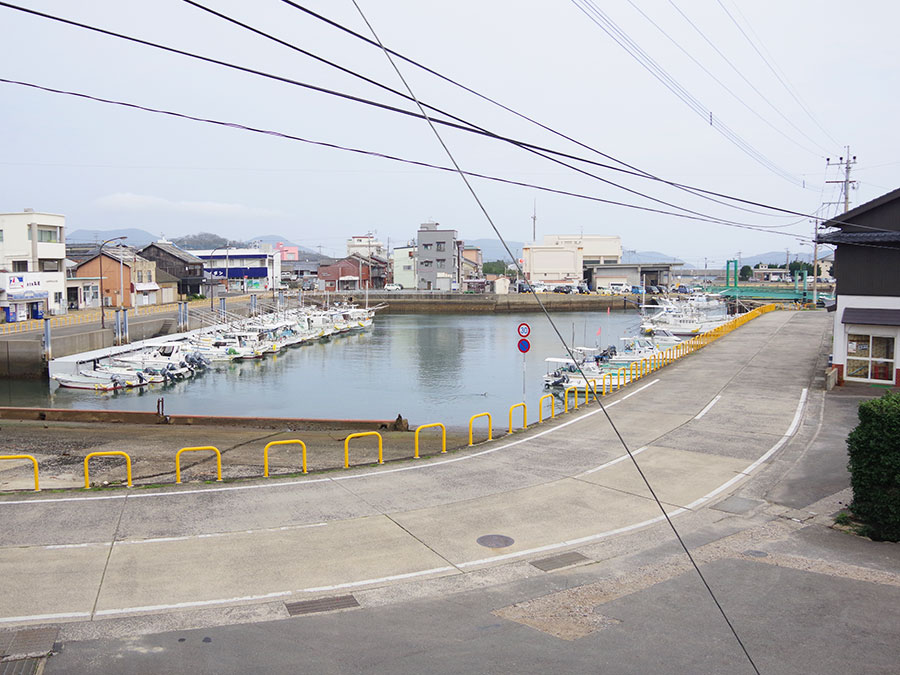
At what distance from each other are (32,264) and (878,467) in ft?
190

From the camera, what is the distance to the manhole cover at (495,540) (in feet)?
32.2

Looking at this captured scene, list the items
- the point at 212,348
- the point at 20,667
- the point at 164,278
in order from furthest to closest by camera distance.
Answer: the point at 164,278
the point at 212,348
the point at 20,667

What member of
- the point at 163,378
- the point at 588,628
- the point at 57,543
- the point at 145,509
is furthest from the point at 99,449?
the point at 163,378

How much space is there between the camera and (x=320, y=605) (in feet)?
25.6

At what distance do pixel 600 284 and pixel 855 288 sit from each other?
113196mm

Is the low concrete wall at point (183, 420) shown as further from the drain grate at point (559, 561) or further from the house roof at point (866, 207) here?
the house roof at point (866, 207)

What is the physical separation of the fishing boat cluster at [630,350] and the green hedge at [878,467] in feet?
19.1

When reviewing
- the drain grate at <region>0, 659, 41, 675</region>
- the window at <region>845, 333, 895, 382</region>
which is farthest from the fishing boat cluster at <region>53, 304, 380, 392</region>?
the window at <region>845, 333, 895, 382</region>

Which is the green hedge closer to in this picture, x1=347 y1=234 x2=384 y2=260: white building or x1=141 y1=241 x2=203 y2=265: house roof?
x1=141 y1=241 x2=203 y2=265: house roof

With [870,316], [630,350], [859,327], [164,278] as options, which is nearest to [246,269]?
→ [164,278]

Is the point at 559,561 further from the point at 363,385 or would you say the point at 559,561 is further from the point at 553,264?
the point at 553,264

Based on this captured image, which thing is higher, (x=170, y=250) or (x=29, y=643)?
(x=170, y=250)

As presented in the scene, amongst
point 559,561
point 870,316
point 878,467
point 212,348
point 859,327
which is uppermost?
point 870,316

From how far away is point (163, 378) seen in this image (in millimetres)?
43469
